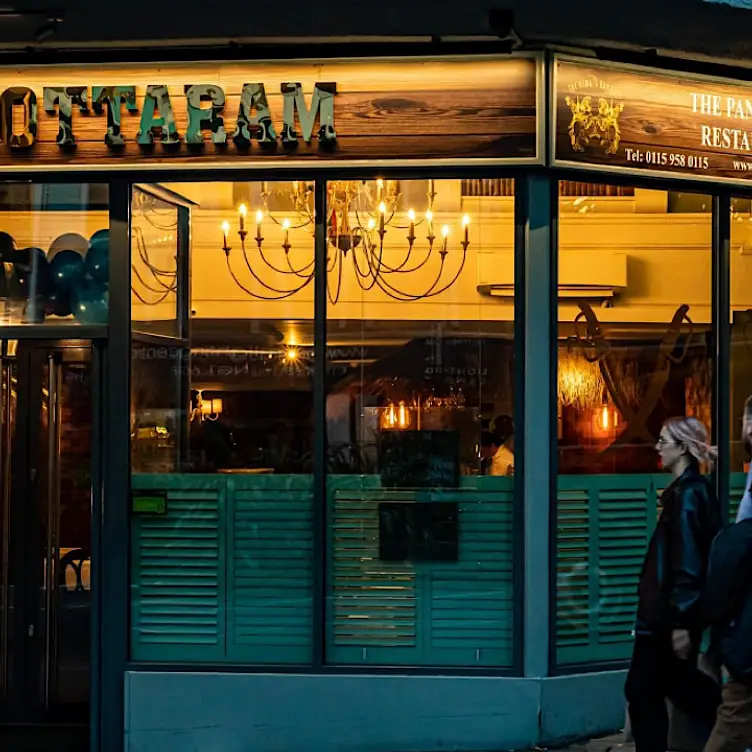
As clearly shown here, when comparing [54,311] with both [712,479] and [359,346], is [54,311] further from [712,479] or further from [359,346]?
[712,479]

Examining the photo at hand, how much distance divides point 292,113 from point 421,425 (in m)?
2.04

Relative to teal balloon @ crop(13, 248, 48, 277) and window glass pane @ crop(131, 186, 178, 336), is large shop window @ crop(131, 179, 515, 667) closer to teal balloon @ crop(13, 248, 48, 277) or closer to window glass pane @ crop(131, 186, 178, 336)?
window glass pane @ crop(131, 186, 178, 336)

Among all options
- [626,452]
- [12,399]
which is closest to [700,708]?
[626,452]

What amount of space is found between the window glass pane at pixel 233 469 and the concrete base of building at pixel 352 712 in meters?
0.22

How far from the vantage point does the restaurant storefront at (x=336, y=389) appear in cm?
753

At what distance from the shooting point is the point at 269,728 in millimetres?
7566

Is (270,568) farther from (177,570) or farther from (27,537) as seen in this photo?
(27,537)

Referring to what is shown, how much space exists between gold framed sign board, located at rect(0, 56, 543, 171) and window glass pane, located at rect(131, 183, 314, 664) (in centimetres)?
39

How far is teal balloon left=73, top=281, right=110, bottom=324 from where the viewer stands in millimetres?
7871

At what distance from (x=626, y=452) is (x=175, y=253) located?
3120 millimetres

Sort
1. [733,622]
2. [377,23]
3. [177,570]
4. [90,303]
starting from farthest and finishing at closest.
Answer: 1. [90,303]
2. [177,570]
3. [377,23]
4. [733,622]

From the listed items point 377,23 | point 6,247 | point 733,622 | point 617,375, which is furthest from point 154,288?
point 733,622

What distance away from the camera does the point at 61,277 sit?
8.04m

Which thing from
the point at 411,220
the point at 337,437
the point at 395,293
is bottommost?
the point at 337,437
